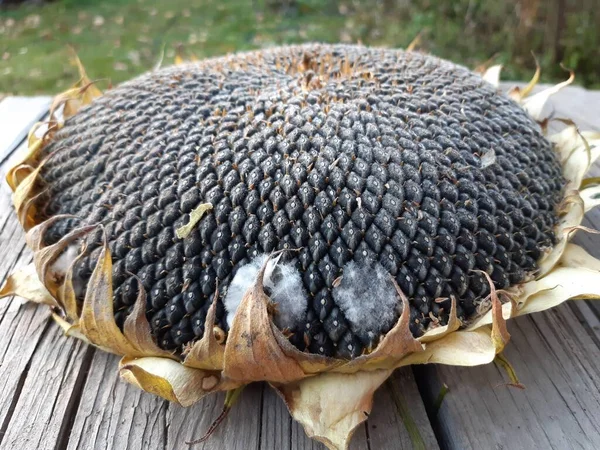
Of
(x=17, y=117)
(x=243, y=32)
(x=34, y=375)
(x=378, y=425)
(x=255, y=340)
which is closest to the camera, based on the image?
(x=255, y=340)

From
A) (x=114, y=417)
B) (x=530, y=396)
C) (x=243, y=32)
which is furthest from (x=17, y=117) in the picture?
(x=243, y=32)

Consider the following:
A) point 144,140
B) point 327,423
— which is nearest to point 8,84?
point 144,140

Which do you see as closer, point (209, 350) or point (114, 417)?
point (209, 350)

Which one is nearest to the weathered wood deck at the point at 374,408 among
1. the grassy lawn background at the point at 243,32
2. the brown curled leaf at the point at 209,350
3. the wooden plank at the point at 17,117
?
the brown curled leaf at the point at 209,350

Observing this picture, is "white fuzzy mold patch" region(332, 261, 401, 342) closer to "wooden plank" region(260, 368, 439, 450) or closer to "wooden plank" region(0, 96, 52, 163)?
"wooden plank" region(260, 368, 439, 450)

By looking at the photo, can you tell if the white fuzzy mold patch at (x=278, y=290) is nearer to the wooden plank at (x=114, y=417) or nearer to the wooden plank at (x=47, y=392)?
the wooden plank at (x=114, y=417)

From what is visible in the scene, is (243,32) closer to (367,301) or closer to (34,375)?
(34,375)
